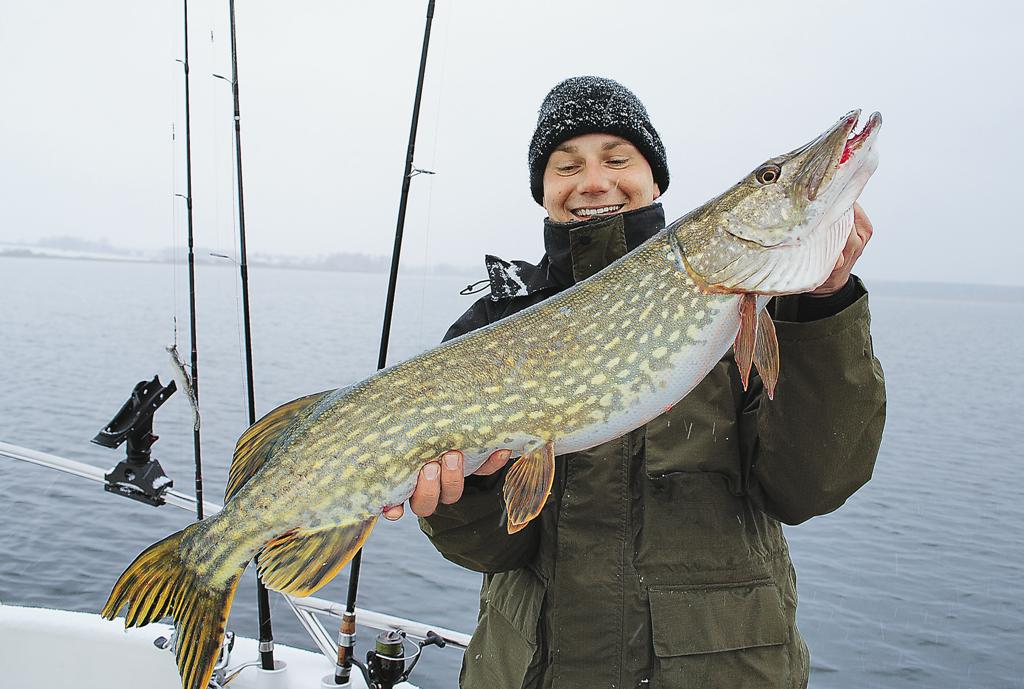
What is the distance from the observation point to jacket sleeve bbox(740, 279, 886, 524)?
1.57m

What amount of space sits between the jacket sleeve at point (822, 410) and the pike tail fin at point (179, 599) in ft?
3.95

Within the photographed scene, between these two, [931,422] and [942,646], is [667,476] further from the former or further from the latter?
[931,422]

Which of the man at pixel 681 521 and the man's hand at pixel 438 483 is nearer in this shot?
the man at pixel 681 521

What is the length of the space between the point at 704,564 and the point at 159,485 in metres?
2.32

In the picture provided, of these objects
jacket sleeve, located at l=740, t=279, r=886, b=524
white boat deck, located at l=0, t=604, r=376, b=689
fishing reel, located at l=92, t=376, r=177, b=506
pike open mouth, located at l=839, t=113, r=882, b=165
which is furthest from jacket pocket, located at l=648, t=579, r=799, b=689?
fishing reel, located at l=92, t=376, r=177, b=506

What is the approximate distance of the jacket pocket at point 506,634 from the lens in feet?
5.96

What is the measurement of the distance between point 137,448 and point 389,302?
123 centimetres

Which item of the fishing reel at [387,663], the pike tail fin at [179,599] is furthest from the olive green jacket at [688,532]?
the fishing reel at [387,663]

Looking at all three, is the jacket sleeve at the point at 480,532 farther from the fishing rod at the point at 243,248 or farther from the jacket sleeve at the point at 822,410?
Result: the fishing rod at the point at 243,248

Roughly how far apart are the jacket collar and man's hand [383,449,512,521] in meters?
0.56

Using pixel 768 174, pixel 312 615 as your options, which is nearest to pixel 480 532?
pixel 768 174

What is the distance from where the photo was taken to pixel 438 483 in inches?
67.5

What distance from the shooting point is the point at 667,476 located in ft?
5.92

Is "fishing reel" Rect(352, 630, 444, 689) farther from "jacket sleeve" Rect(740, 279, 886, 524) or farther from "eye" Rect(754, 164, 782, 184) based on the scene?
"eye" Rect(754, 164, 782, 184)
